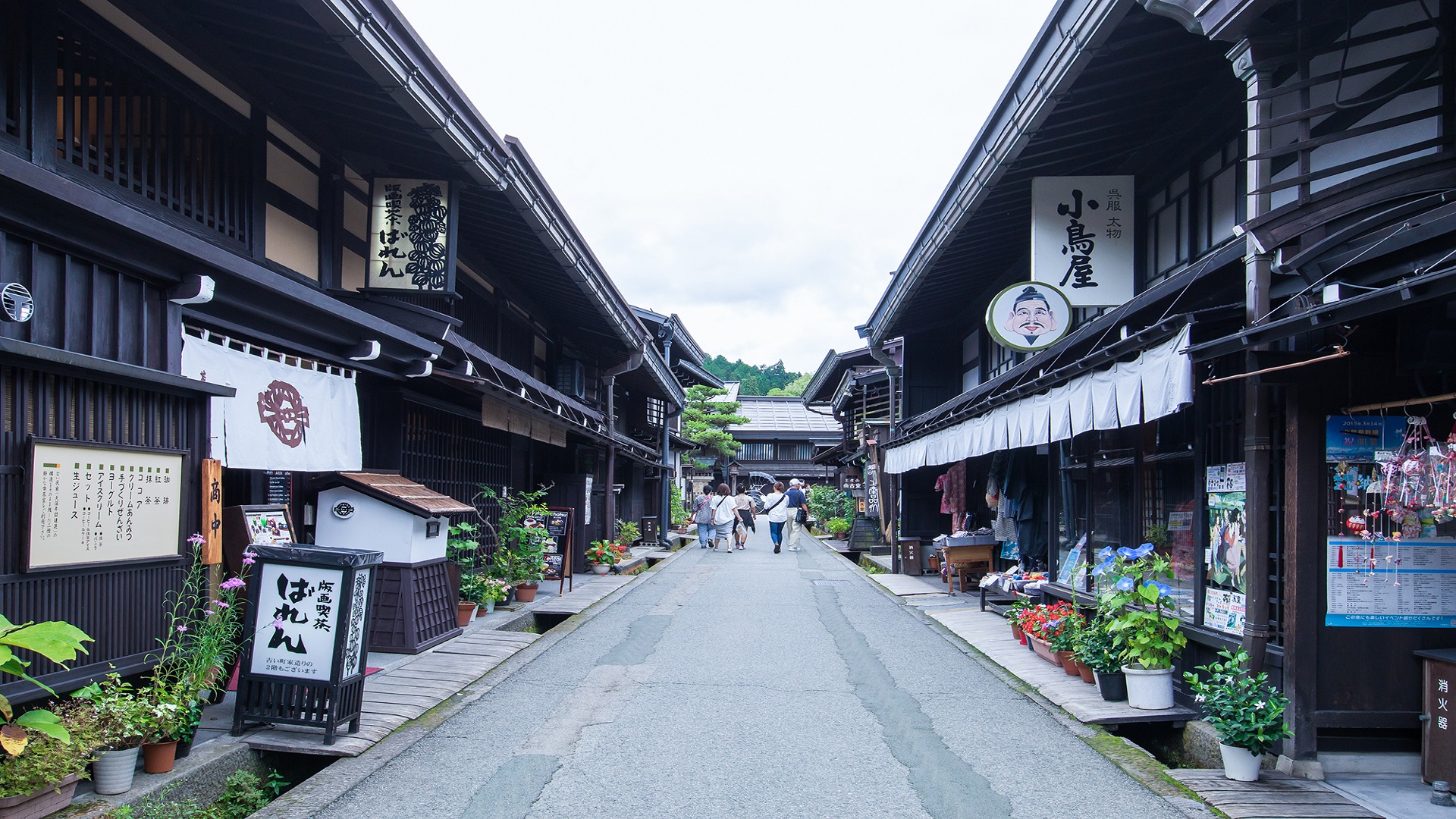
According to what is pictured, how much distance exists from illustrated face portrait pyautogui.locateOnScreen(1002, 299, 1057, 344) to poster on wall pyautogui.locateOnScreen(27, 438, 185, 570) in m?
8.45

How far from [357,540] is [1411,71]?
32.2ft

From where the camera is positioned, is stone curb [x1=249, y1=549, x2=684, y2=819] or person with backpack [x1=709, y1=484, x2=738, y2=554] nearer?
stone curb [x1=249, y1=549, x2=684, y2=819]

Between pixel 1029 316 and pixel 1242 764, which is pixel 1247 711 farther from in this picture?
pixel 1029 316

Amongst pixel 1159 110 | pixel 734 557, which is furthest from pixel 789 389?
pixel 1159 110

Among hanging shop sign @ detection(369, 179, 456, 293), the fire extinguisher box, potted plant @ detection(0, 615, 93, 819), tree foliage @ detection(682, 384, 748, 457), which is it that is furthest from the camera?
tree foliage @ detection(682, 384, 748, 457)

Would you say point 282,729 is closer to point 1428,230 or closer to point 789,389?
point 1428,230

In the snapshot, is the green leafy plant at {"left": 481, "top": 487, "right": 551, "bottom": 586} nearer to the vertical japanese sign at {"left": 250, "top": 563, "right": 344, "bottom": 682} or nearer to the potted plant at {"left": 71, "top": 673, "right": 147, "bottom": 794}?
the vertical japanese sign at {"left": 250, "top": 563, "right": 344, "bottom": 682}

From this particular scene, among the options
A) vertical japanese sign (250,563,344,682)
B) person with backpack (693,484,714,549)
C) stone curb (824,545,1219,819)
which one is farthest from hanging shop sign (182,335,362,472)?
person with backpack (693,484,714,549)

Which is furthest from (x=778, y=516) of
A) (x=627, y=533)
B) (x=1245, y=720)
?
(x=1245, y=720)

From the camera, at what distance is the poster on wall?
522 centimetres

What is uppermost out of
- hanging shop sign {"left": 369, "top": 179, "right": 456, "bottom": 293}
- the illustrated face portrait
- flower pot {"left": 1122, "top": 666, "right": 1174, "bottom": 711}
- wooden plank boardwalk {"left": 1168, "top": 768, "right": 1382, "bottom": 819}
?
hanging shop sign {"left": 369, "top": 179, "right": 456, "bottom": 293}

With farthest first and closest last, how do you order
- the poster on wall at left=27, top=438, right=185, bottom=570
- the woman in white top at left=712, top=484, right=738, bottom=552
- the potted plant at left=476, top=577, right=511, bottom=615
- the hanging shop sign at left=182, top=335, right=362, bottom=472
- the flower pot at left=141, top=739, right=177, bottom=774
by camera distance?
1. the woman in white top at left=712, top=484, right=738, bottom=552
2. the potted plant at left=476, top=577, right=511, bottom=615
3. the hanging shop sign at left=182, top=335, right=362, bottom=472
4. the flower pot at left=141, top=739, right=177, bottom=774
5. the poster on wall at left=27, top=438, right=185, bottom=570

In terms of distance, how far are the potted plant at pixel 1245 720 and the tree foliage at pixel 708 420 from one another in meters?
39.6

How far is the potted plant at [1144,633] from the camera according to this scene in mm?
7461
